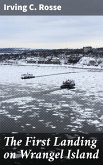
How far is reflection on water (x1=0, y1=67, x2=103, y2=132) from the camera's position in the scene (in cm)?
721

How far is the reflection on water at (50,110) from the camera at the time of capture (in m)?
7.21

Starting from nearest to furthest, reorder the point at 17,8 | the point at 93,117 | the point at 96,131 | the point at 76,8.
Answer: the point at 17,8 → the point at 76,8 → the point at 96,131 → the point at 93,117

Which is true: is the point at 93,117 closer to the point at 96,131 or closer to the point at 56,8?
the point at 96,131

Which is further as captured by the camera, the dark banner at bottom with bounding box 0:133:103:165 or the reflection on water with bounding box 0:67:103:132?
the reflection on water with bounding box 0:67:103:132

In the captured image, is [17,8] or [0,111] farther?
[0,111]

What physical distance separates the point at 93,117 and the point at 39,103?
2.55 m

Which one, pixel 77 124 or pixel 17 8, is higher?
pixel 17 8

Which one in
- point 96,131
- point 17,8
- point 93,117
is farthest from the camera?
point 93,117

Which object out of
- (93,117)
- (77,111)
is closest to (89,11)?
(93,117)

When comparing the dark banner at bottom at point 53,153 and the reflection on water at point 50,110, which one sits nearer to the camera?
the dark banner at bottom at point 53,153

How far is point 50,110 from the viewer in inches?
355

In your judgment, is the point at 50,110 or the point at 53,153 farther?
the point at 50,110

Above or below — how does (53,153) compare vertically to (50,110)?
above

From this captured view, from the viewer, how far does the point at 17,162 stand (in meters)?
4.75
